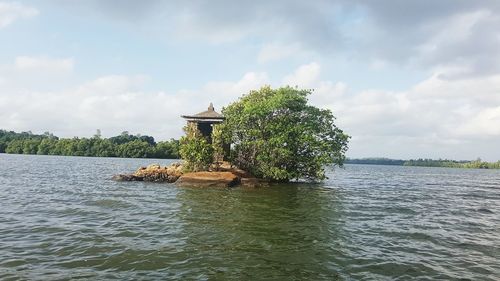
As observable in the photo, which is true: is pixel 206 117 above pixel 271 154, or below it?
above

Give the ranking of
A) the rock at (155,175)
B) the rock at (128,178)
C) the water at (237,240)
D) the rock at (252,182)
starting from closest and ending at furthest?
the water at (237,240), the rock at (252,182), the rock at (155,175), the rock at (128,178)

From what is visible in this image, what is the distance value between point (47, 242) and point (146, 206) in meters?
9.74

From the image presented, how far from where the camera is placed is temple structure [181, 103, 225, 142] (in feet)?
148

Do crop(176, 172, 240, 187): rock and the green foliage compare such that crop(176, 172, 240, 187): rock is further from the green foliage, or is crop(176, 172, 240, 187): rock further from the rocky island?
the green foliage

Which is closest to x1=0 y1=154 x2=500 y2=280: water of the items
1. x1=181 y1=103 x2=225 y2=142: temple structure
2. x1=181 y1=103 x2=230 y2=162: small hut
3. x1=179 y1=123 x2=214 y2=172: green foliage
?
x1=179 y1=123 x2=214 y2=172: green foliage

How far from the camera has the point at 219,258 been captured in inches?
511

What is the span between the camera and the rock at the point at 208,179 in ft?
126

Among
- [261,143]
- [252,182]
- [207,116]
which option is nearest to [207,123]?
[207,116]

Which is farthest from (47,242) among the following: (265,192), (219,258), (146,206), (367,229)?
(265,192)

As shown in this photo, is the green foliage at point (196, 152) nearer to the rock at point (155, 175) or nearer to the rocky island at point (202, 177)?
the rocky island at point (202, 177)

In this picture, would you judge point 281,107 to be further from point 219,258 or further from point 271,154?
point 219,258

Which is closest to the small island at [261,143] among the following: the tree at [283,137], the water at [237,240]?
the tree at [283,137]

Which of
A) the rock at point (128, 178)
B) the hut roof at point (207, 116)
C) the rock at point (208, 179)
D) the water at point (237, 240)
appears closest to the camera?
the water at point (237, 240)

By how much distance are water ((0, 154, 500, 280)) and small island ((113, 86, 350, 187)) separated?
1500 cm
